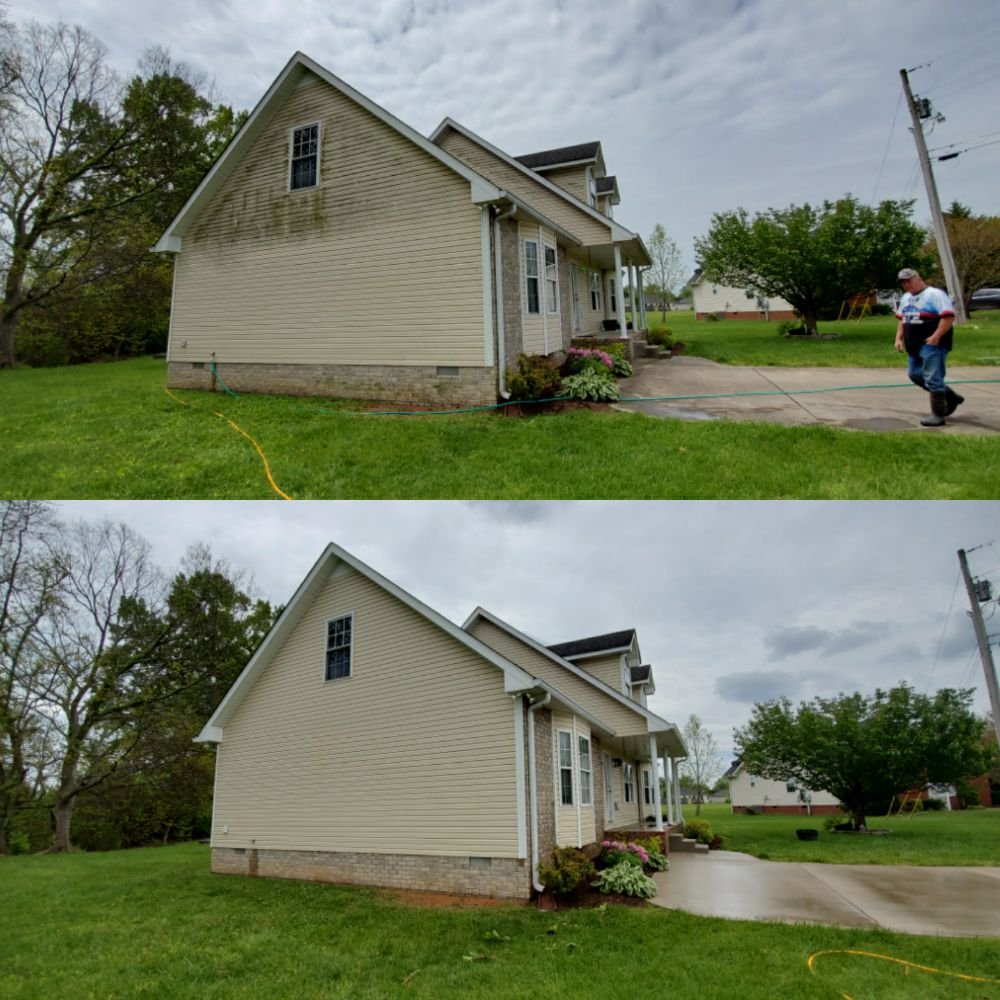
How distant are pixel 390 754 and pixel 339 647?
7.72 ft

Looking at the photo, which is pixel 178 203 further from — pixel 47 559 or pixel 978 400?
pixel 978 400

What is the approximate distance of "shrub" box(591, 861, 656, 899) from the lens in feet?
35.3

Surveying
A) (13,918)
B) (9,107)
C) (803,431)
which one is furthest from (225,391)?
(9,107)

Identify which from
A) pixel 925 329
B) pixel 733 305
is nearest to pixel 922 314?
pixel 925 329

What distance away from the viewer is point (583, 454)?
10742 millimetres

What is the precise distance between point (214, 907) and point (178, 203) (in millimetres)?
35811

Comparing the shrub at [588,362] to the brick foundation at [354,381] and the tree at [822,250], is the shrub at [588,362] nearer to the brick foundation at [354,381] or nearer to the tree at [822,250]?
the brick foundation at [354,381]

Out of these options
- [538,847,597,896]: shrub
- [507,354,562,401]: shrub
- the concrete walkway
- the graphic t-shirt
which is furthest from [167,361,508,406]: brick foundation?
the concrete walkway

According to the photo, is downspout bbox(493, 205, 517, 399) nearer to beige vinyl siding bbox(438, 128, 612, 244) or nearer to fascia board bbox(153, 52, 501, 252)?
fascia board bbox(153, 52, 501, 252)

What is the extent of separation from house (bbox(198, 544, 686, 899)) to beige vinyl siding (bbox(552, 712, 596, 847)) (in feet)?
0.16

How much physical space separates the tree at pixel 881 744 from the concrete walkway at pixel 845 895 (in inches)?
474

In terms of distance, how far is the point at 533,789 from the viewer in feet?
35.0

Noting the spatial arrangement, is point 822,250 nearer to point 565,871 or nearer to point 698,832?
point 698,832

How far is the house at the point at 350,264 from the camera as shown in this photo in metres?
13.9
